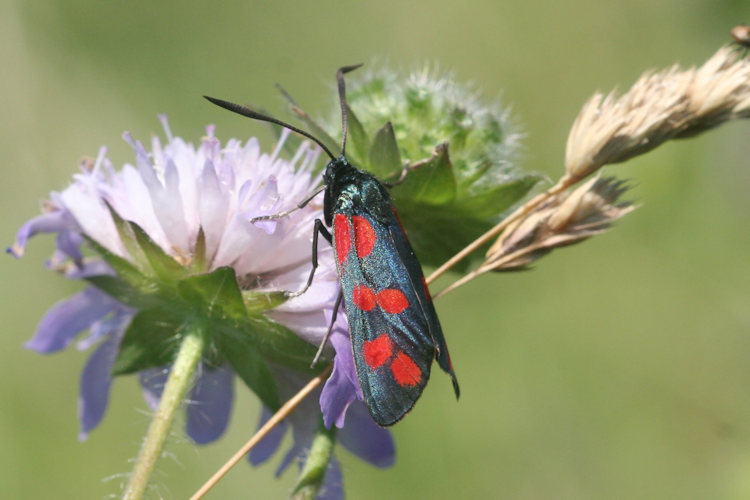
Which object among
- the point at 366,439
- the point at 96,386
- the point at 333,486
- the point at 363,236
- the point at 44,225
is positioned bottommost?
the point at 333,486

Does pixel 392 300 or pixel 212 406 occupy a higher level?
pixel 392 300

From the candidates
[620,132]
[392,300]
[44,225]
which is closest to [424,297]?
[392,300]

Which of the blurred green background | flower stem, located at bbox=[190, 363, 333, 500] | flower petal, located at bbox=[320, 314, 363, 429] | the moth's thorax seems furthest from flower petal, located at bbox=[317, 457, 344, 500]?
the blurred green background

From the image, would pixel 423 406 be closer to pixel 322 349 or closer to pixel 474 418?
pixel 474 418

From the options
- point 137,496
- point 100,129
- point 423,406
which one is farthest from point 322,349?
point 100,129

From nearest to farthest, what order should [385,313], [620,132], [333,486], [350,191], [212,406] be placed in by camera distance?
[385,313], [620,132], [350,191], [333,486], [212,406]

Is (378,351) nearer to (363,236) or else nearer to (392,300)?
(392,300)

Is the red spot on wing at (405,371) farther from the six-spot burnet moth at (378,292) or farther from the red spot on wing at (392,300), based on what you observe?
the red spot on wing at (392,300)

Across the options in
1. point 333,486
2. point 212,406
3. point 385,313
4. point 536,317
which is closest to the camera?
point 385,313
